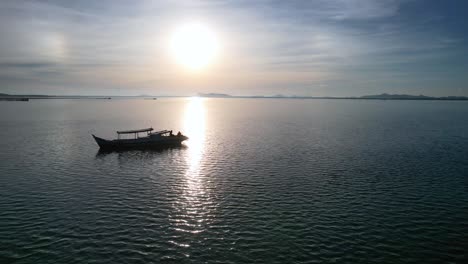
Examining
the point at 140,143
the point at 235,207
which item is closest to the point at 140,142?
the point at 140,143

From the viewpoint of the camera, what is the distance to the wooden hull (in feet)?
251

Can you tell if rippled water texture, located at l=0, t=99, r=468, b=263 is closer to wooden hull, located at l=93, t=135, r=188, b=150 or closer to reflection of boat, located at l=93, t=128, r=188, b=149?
wooden hull, located at l=93, t=135, r=188, b=150

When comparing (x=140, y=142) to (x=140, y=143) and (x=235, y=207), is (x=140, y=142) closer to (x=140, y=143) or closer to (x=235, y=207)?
(x=140, y=143)

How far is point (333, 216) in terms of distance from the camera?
3516cm

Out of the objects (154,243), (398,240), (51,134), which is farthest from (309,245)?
(51,134)

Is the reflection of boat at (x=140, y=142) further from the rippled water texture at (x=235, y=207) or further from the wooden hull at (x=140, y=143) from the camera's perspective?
the rippled water texture at (x=235, y=207)

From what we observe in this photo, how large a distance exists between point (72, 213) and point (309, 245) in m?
27.0

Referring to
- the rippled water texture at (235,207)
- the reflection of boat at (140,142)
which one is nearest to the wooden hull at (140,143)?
the reflection of boat at (140,142)

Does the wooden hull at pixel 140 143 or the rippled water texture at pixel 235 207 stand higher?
the wooden hull at pixel 140 143

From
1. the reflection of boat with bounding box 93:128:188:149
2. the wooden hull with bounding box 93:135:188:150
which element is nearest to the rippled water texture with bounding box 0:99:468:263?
the wooden hull with bounding box 93:135:188:150

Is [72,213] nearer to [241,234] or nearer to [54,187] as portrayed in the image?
[54,187]

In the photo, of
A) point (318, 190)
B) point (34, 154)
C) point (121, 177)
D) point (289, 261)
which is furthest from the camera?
point (34, 154)

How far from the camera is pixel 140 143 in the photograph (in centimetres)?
8025

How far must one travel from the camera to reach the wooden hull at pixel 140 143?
76562mm
